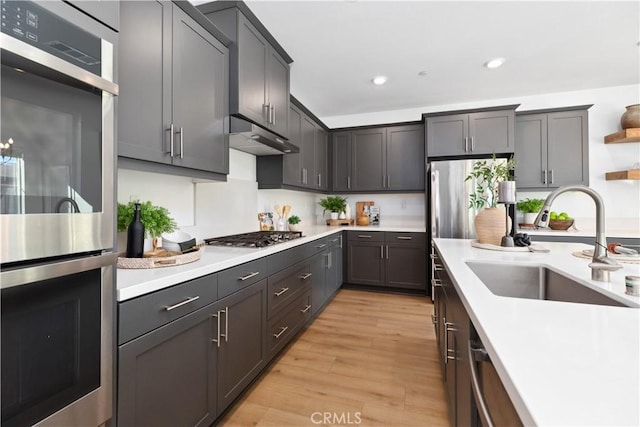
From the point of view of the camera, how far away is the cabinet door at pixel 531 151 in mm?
3648

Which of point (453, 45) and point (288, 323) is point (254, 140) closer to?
point (288, 323)

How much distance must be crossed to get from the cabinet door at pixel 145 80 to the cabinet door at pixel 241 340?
898mm

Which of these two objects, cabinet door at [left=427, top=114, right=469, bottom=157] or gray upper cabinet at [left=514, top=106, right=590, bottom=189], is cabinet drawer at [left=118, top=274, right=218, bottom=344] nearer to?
cabinet door at [left=427, top=114, right=469, bottom=157]

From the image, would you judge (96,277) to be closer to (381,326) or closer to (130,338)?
(130,338)

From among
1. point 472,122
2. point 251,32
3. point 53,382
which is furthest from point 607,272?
point 472,122

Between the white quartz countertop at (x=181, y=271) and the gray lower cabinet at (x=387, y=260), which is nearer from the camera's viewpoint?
the white quartz countertop at (x=181, y=271)

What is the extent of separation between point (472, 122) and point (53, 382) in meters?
4.24

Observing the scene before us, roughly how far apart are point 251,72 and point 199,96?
1.83ft

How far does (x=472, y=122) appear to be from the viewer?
3650 mm

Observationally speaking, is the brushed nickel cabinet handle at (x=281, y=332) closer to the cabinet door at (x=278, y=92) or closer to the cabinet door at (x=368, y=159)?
the cabinet door at (x=278, y=92)

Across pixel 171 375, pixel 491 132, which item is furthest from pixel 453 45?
pixel 171 375

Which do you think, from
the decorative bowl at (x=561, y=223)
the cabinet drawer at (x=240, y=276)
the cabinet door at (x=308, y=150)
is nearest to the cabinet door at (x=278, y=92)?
the cabinet door at (x=308, y=150)

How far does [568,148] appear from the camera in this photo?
360cm

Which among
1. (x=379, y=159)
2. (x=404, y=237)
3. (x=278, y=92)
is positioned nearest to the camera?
(x=278, y=92)
